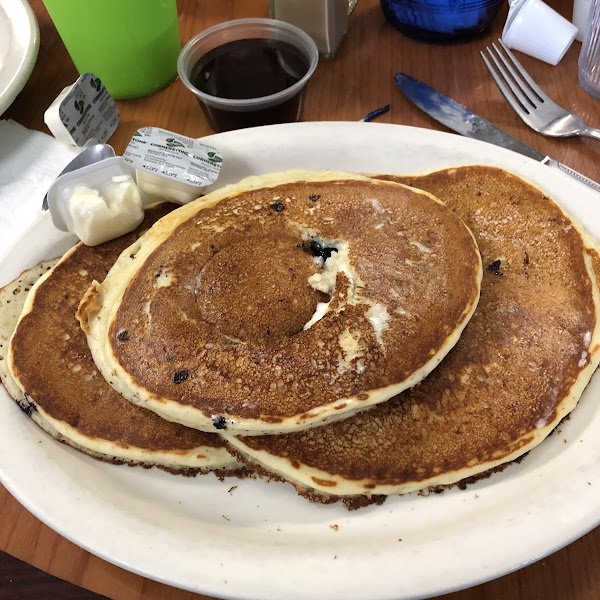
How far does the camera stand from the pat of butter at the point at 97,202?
1.17m

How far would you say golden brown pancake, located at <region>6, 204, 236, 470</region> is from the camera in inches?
38.7

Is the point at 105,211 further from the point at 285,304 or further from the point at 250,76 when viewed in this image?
the point at 250,76

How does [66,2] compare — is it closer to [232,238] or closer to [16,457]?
[232,238]

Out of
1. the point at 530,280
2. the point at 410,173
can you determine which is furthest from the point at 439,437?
the point at 410,173

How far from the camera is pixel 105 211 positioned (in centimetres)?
117

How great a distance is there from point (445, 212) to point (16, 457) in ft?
3.09

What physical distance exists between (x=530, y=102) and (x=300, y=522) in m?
1.30

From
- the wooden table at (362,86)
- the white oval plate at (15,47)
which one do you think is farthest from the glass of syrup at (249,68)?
the white oval plate at (15,47)

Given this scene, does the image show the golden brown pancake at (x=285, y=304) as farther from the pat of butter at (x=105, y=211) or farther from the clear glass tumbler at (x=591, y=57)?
the clear glass tumbler at (x=591, y=57)

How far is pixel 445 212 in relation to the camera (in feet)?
3.77

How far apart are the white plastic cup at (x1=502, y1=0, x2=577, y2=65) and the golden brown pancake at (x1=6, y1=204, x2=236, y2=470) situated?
56.8 inches

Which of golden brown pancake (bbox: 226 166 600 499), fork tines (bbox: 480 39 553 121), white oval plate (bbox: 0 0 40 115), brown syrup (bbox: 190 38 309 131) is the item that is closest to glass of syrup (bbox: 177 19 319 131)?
brown syrup (bbox: 190 38 309 131)

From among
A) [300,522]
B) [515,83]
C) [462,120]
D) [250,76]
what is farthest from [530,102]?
[300,522]

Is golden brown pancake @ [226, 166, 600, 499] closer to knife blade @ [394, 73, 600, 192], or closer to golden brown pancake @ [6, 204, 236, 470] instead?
golden brown pancake @ [6, 204, 236, 470]
